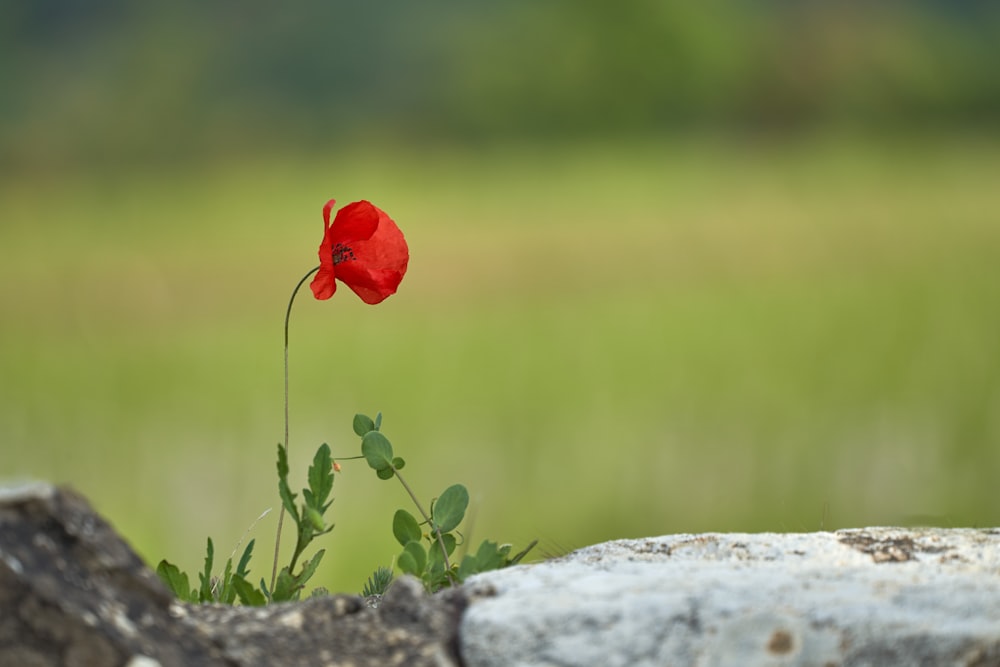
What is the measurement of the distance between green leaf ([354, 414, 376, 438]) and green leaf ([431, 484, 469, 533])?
0.18ft

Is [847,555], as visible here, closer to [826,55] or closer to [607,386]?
[607,386]

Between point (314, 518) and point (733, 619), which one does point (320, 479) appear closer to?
point (314, 518)

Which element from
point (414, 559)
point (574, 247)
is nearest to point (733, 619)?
point (414, 559)

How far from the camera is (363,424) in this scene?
2.05ft

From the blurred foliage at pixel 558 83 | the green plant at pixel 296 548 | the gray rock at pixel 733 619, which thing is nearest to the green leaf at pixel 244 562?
the green plant at pixel 296 548

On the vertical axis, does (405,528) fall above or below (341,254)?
below

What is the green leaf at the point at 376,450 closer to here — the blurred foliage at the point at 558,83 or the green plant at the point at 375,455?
the green plant at the point at 375,455

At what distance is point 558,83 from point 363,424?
483cm

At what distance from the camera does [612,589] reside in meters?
0.49

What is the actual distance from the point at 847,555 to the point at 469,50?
5119 mm

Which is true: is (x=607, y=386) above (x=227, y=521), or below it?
above

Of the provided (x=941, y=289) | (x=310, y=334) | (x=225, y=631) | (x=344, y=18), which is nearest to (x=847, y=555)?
(x=225, y=631)

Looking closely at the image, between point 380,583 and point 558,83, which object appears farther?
point 558,83

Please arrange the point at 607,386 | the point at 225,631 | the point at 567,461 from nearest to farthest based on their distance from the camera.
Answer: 1. the point at 225,631
2. the point at 567,461
3. the point at 607,386
